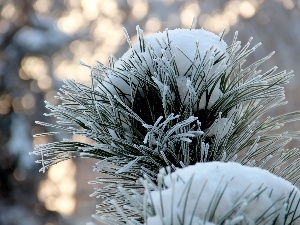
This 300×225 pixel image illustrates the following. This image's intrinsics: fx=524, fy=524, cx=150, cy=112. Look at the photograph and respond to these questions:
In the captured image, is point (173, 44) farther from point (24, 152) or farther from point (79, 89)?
point (24, 152)

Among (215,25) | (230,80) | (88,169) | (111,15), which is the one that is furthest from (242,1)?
(230,80)

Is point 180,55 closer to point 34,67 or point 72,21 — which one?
point 34,67

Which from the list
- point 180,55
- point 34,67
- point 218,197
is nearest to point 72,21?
point 34,67

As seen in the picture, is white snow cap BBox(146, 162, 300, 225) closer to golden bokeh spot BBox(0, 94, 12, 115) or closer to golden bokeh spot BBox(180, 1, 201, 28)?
golden bokeh spot BBox(0, 94, 12, 115)

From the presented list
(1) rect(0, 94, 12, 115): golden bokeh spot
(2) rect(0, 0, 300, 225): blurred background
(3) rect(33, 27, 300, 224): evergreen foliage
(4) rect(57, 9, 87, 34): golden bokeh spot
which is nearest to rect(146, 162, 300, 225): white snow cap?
(3) rect(33, 27, 300, 224): evergreen foliage

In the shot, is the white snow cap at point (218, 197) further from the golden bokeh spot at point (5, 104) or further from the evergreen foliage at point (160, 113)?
the golden bokeh spot at point (5, 104)

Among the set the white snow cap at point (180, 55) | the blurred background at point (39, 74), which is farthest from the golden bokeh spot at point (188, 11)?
the white snow cap at point (180, 55)

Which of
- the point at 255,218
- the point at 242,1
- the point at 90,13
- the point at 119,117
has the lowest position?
the point at 255,218
